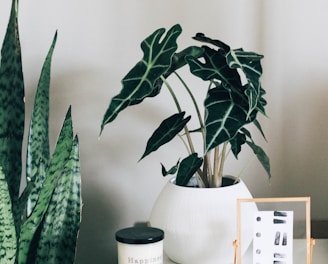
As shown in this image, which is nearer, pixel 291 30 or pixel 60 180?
pixel 60 180

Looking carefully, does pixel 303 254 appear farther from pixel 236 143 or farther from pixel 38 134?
pixel 38 134

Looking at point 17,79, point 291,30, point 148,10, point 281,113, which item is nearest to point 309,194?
point 281,113

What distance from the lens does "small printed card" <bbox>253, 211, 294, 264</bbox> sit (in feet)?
2.85

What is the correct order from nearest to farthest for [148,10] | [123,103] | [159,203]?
[123,103] → [159,203] → [148,10]

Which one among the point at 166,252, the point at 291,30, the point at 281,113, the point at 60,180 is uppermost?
the point at 291,30

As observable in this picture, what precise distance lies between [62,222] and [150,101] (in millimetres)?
351

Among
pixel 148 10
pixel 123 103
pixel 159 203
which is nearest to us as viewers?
Result: pixel 123 103

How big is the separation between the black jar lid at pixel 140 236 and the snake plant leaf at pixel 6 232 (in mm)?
156

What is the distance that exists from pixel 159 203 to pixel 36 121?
10.1 inches

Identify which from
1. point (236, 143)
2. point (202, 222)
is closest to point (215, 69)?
point (236, 143)

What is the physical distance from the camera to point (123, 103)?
0.83 meters

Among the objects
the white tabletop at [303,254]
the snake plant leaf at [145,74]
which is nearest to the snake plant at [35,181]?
the snake plant leaf at [145,74]

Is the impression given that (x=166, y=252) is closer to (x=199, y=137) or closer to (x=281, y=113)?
(x=199, y=137)

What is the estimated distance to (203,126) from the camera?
3.10 ft
